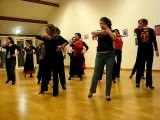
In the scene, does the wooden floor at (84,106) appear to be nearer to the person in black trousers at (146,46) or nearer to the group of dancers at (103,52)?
the group of dancers at (103,52)

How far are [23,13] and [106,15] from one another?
4.81 metres

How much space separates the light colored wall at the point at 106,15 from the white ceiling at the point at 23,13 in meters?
0.66

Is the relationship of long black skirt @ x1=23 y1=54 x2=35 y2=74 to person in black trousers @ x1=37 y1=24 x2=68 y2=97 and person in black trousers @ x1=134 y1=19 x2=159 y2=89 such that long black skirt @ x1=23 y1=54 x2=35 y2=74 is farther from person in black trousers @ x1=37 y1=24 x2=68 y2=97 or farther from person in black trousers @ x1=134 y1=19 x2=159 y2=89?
person in black trousers @ x1=134 y1=19 x2=159 y2=89

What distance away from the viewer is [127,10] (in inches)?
405

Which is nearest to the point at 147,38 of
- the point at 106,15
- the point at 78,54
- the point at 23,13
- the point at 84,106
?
the point at 84,106

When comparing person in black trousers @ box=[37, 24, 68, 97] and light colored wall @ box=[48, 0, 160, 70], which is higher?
light colored wall @ box=[48, 0, 160, 70]

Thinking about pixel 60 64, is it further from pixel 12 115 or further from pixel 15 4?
pixel 15 4

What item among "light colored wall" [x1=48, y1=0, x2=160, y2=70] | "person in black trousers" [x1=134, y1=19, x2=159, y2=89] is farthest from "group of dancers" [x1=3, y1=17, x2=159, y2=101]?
"light colored wall" [x1=48, y1=0, x2=160, y2=70]

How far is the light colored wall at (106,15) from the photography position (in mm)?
9516

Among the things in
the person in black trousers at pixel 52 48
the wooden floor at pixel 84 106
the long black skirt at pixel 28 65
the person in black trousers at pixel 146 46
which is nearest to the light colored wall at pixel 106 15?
the long black skirt at pixel 28 65

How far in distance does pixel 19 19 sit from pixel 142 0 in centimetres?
691

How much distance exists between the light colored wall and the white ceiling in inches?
25.8

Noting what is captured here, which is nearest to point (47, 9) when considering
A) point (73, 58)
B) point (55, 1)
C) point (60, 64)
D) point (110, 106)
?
point (55, 1)

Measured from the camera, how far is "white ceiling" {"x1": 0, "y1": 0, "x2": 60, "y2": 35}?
13.0m
